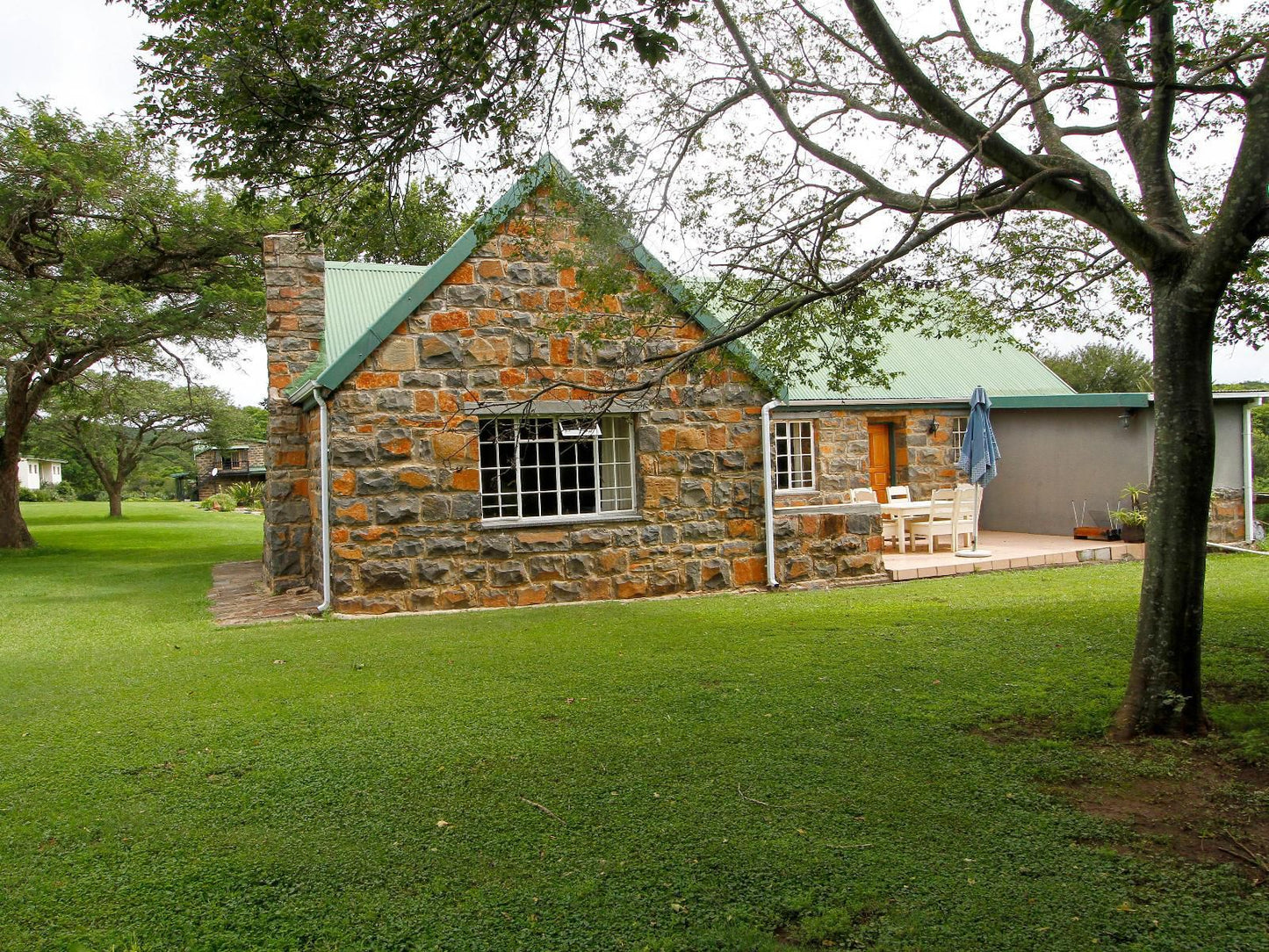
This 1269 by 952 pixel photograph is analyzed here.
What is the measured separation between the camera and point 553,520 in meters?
11.0

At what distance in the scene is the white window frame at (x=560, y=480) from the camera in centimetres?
1080

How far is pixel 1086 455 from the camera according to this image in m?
16.9

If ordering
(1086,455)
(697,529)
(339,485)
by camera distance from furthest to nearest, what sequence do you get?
1. (1086,455)
2. (697,529)
3. (339,485)

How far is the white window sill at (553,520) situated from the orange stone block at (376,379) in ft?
6.15

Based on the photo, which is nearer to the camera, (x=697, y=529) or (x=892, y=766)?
(x=892, y=766)

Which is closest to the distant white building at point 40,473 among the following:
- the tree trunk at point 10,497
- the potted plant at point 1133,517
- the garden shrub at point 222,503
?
the garden shrub at point 222,503

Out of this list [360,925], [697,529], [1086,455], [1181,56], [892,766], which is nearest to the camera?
[360,925]

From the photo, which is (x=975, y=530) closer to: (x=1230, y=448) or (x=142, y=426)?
(x=1230, y=448)

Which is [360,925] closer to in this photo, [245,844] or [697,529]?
[245,844]

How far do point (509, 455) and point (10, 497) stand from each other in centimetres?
1634

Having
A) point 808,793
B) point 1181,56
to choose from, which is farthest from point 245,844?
point 1181,56

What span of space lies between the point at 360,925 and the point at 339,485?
24.1ft

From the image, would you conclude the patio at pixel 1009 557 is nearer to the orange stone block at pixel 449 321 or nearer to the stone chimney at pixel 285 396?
the orange stone block at pixel 449 321

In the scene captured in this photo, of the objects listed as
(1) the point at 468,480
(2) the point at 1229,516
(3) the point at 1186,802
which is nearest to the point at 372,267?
(1) the point at 468,480
